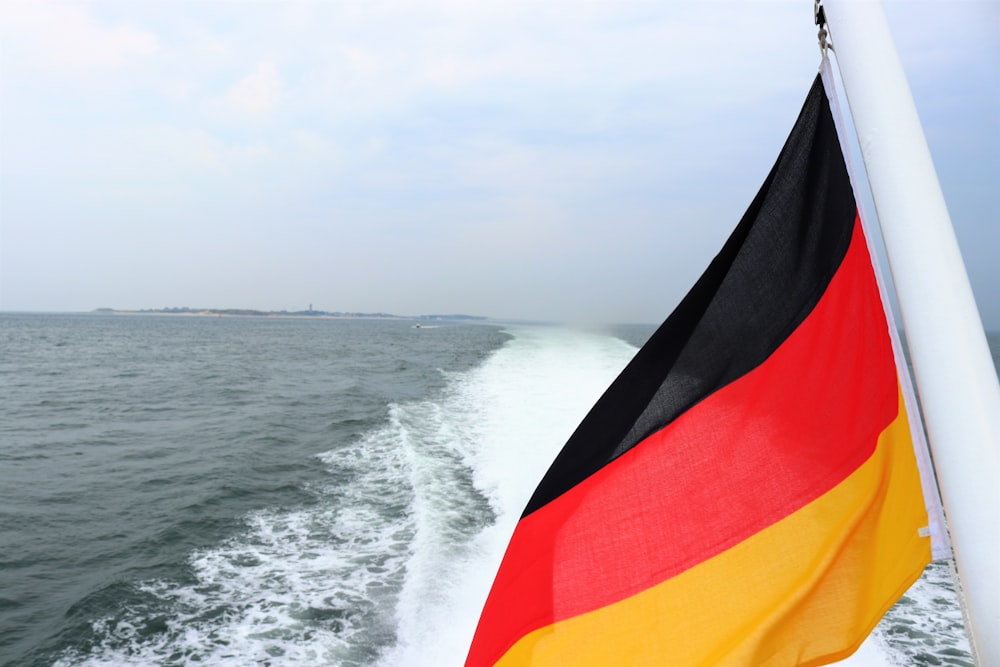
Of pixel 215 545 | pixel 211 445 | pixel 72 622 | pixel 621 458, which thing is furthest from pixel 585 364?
pixel 621 458

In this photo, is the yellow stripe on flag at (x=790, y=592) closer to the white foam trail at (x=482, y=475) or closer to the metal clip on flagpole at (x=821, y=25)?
the metal clip on flagpole at (x=821, y=25)

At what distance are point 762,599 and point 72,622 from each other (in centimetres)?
665

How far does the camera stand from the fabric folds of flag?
5.22 ft

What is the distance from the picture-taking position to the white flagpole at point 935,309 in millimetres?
998

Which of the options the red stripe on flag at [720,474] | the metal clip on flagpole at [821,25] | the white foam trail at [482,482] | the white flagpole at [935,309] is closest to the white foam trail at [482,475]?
the white foam trail at [482,482]

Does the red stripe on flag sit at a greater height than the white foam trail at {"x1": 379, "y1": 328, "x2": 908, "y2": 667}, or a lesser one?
greater

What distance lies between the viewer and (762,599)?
1.64m

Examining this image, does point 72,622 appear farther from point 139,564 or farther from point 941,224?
point 941,224

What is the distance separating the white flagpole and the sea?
461cm

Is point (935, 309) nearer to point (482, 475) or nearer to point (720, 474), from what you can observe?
point (720, 474)

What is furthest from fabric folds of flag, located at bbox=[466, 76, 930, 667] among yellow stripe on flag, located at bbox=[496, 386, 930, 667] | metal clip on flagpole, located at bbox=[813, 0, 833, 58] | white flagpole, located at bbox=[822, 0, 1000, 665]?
white flagpole, located at bbox=[822, 0, 1000, 665]

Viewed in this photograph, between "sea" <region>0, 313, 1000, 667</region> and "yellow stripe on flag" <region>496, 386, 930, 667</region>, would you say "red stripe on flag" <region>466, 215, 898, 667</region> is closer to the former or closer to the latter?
"yellow stripe on flag" <region>496, 386, 930, 667</region>

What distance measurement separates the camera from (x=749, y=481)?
180 centimetres

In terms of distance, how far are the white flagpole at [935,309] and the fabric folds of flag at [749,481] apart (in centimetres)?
50
